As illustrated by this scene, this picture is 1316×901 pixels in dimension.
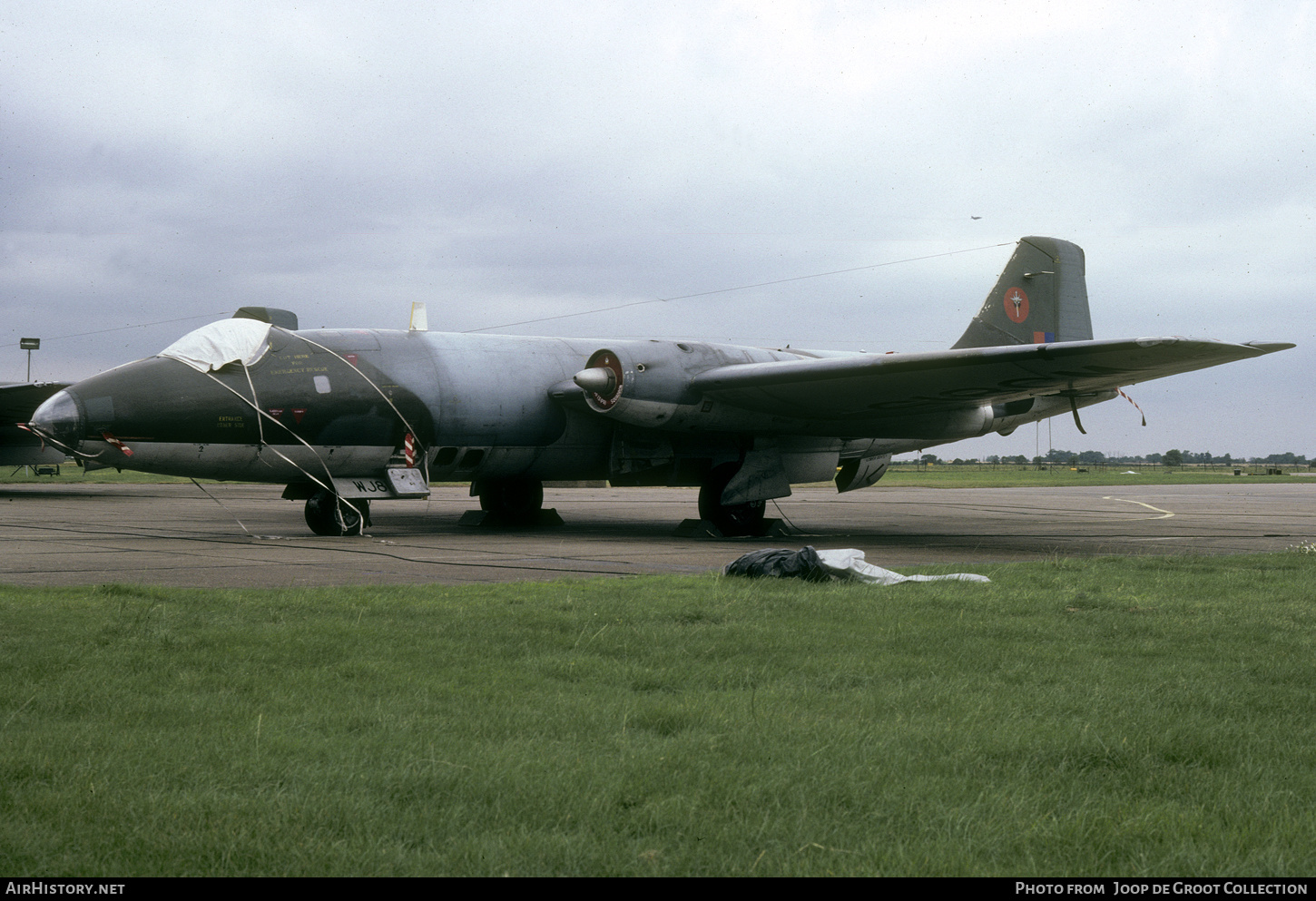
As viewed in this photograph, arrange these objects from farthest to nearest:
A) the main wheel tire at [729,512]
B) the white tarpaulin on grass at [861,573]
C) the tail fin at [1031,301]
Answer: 1. the tail fin at [1031,301]
2. the main wheel tire at [729,512]
3. the white tarpaulin on grass at [861,573]

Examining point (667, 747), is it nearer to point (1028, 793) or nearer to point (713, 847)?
point (713, 847)

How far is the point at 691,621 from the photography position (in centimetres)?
687

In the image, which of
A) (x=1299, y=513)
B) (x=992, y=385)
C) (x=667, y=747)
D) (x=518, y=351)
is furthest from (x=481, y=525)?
(x=1299, y=513)

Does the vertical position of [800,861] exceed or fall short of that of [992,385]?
it falls short

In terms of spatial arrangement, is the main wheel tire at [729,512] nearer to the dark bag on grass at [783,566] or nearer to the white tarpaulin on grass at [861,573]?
the dark bag on grass at [783,566]

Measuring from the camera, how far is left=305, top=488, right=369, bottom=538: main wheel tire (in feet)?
50.6

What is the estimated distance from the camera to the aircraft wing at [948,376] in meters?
13.6

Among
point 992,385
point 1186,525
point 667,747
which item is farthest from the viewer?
point 1186,525

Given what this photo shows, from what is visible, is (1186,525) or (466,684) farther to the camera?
(1186,525)

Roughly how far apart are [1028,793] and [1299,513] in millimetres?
25938

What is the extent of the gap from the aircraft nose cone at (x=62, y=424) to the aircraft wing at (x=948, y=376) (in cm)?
857

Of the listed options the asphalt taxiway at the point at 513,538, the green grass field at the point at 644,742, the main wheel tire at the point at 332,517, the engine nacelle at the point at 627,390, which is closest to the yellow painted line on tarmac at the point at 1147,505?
the asphalt taxiway at the point at 513,538

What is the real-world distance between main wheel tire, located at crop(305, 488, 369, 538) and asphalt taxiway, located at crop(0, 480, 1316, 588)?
1.06 feet

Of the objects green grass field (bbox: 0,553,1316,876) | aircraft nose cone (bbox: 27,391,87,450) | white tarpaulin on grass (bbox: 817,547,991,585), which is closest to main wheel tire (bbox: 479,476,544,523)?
aircraft nose cone (bbox: 27,391,87,450)
